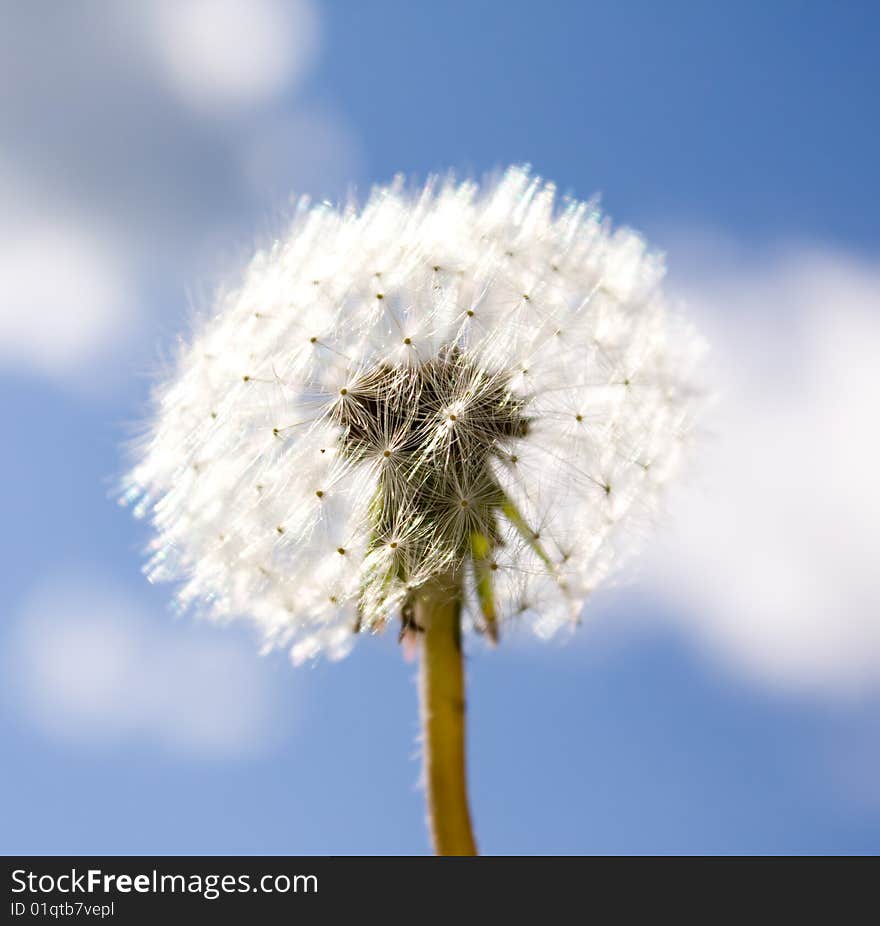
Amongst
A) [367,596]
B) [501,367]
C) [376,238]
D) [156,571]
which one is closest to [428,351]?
[501,367]

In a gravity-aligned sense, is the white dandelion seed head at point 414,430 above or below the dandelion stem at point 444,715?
above

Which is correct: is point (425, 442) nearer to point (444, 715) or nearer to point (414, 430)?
point (414, 430)

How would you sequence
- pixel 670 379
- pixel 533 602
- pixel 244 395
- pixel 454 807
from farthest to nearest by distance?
pixel 670 379
pixel 244 395
pixel 533 602
pixel 454 807

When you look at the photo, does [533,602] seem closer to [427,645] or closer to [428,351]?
[427,645]

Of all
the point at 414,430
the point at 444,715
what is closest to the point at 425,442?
the point at 414,430
